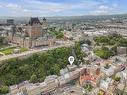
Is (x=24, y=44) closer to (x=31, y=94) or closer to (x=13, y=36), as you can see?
(x=13, y=36)

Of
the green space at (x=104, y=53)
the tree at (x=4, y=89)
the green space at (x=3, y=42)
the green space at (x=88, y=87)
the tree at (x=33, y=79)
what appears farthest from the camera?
the green space at (x=3, y=42)

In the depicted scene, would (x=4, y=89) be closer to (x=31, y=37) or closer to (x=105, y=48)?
(x=31, y=37)

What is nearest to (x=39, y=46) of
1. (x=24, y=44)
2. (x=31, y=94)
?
(x=24, y=44)

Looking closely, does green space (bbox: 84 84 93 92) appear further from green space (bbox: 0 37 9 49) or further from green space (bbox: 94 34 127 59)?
green space (bbox: 0 37 9 49)

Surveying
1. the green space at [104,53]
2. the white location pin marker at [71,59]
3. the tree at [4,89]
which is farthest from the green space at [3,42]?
the tree at [4,89]

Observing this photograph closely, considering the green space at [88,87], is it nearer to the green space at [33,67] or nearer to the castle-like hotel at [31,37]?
the green space at [33,67]

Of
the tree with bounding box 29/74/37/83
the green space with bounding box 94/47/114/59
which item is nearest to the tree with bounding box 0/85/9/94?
the tree with bounding box 29/74/37/83

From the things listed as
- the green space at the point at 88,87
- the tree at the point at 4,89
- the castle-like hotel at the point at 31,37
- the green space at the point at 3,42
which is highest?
the castle-like hotel at the point at 31,37

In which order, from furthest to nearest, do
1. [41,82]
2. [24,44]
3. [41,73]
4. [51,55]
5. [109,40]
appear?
1. [109,40]
2. [24,44]
3. [51,55]
4. [41,73]
5. [41,82]

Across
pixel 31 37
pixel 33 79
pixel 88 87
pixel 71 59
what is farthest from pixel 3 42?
pixel 88 87
